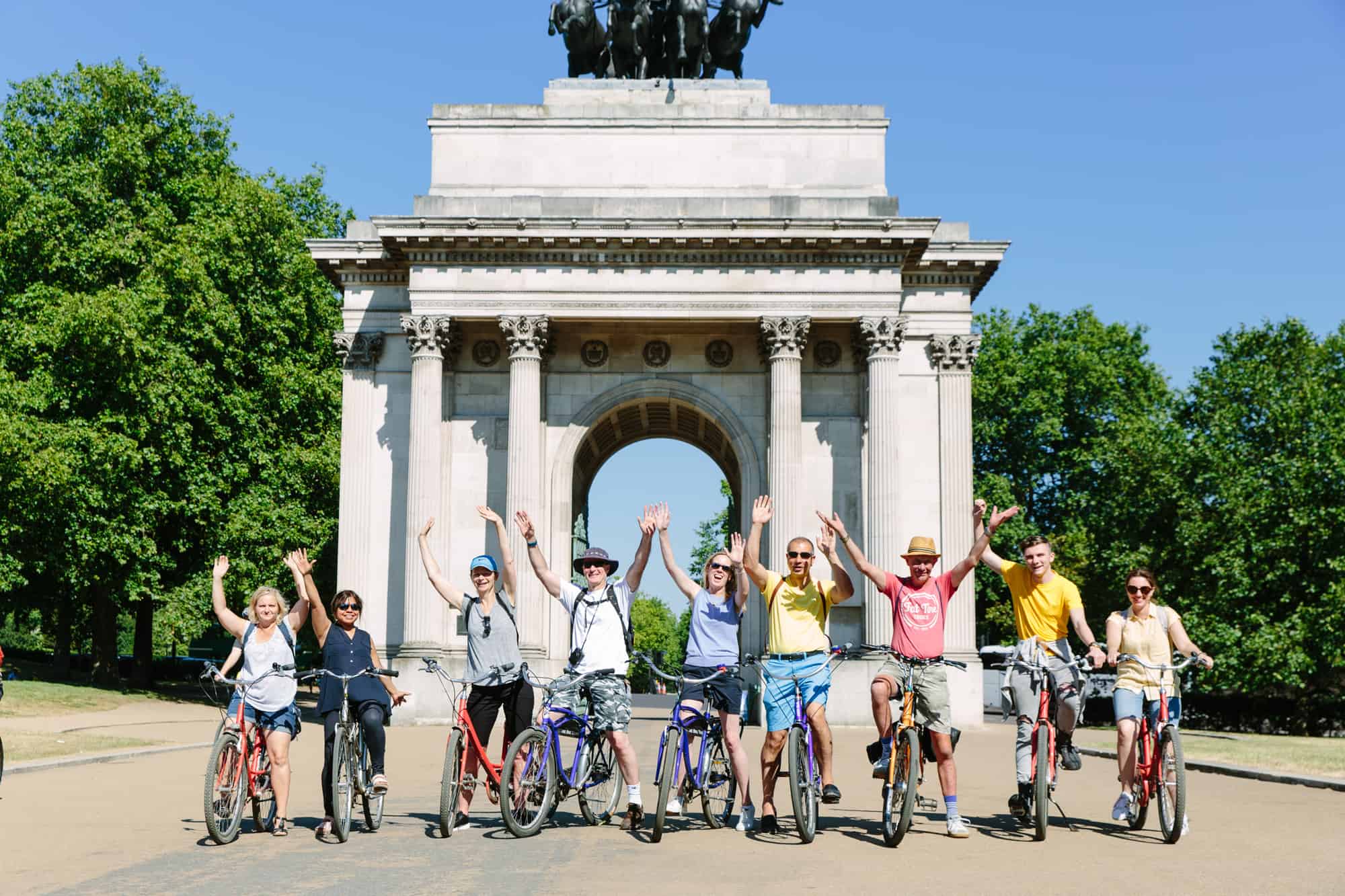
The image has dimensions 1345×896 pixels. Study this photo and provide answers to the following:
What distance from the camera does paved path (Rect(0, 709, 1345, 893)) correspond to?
30.3ft

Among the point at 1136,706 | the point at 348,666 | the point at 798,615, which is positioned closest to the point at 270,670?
the point at 348,666

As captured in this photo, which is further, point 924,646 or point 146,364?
point 146,364

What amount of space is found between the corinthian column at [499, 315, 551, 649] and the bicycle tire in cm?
2182

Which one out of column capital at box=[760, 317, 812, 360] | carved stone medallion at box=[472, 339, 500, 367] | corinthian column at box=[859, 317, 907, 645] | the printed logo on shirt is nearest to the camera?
the printed logo on shirt

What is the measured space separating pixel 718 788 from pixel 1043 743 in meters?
2.79

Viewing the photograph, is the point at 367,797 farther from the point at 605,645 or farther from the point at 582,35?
the point at 582,35

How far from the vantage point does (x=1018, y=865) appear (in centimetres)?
1009

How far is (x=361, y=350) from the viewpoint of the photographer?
36.2 m

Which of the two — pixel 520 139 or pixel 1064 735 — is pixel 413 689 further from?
pixel 1064 735

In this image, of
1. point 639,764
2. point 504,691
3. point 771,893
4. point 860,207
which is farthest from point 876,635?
point 771,893

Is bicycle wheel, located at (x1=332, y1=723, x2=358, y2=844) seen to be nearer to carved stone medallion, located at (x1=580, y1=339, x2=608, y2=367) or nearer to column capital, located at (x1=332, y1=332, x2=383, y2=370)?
carved stone medallion, located at (x1=580, y1=339, x2=608, y2=367)

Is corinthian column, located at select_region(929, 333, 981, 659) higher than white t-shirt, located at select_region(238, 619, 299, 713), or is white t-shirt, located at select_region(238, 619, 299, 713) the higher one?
corinthian column, located at select_region(929, 333, 981, 659)

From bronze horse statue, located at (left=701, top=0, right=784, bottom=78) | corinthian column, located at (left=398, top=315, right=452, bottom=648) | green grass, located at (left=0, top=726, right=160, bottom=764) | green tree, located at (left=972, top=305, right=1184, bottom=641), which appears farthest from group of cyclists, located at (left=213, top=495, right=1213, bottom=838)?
green tree, located at (left=972, top=305, right=1184, bottom=641)

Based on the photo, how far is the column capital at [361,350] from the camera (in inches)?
1421
